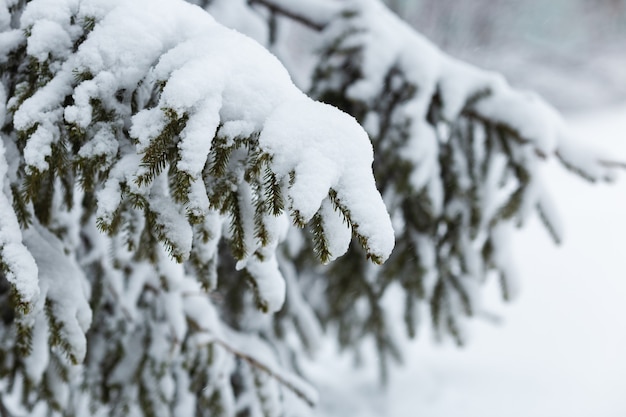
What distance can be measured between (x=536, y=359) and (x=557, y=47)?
13.1 metres

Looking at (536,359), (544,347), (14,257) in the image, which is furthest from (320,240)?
(544,347)

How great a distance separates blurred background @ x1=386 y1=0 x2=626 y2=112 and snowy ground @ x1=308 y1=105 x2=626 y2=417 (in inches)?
308

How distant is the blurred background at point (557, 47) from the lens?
14.5 m

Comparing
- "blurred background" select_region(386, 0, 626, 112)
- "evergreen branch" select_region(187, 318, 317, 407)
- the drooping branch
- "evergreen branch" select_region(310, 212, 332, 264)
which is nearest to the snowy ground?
"evergreen branch" select_region(187, 318, 317, 407)

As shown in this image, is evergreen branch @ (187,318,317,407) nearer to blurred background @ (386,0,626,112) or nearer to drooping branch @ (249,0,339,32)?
drooping branch @ (249,0,339,32)

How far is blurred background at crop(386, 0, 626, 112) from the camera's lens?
14500 millimetres

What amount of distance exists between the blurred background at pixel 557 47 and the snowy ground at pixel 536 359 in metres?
7.82

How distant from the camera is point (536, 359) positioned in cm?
579

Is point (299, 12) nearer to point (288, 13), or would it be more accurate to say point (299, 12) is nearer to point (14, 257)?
point (288, 13)

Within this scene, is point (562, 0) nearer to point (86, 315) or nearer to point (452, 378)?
point (452, 378)

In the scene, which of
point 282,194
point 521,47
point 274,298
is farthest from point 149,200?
point 521,47

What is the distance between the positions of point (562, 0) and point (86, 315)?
17432mm

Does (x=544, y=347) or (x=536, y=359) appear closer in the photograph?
(x=536, y=359)

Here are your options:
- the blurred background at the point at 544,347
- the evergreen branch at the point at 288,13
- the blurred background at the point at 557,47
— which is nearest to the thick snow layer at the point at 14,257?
the evergreen branch at the point at 288,13
